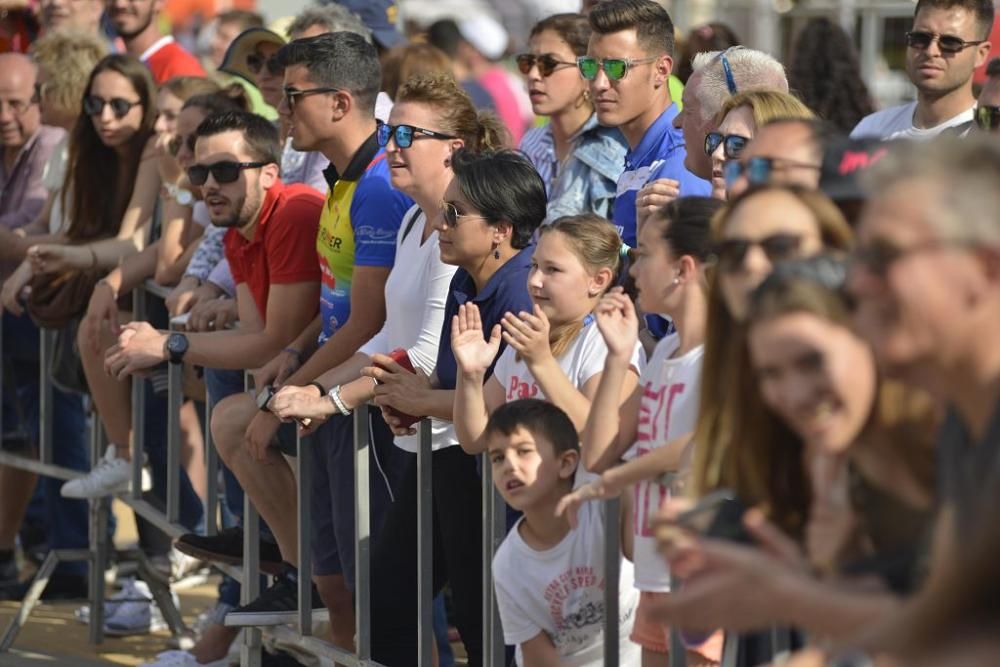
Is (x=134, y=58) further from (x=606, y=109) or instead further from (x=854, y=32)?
(x=854, y=32)

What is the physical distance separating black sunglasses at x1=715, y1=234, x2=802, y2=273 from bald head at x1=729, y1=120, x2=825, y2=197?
0.21 meters

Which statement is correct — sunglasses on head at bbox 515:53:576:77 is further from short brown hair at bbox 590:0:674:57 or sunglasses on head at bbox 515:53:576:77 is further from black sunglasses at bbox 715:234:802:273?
black sunglasses at bbox 715:234:802:273

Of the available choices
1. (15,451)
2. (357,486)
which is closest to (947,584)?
(357,486)

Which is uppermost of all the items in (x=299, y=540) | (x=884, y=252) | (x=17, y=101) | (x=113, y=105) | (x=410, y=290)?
(x=17, y=101)

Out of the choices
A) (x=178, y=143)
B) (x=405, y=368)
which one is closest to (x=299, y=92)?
(x=178, y=143)

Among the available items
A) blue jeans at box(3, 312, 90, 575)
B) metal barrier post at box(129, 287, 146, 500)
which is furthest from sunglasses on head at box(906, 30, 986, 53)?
blue jeans at box(3, 312, 90, 575)

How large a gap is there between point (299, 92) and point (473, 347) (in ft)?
5.65

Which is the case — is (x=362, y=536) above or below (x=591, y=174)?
below

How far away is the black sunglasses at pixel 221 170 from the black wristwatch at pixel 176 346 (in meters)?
0.54

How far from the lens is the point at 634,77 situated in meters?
5.66

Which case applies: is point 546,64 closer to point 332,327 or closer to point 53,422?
point 332,327

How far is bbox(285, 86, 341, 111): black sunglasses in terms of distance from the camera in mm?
5688

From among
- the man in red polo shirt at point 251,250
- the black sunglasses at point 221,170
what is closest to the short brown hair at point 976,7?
the man in red polo shirt at point 251,250

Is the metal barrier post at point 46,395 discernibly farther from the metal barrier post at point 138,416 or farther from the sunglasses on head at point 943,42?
the sunglasses on head at point 943,42
